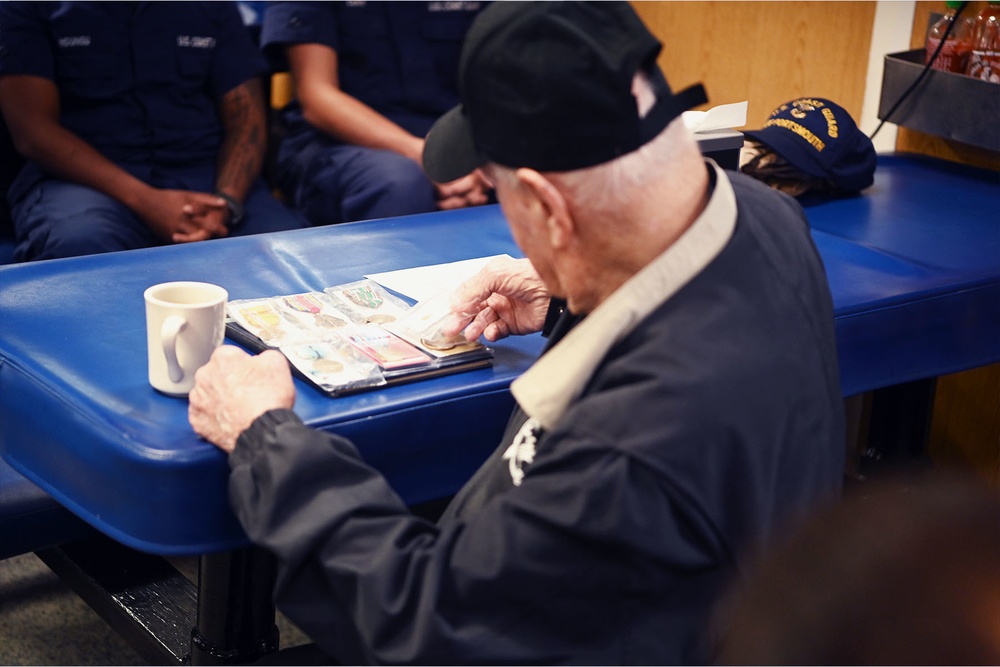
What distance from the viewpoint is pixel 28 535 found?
148cm

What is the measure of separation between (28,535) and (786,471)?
104cm

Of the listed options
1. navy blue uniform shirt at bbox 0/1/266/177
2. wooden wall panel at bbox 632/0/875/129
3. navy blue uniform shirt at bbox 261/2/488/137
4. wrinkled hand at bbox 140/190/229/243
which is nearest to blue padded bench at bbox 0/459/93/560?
wrinkled hand at bbox 140/190/229/243

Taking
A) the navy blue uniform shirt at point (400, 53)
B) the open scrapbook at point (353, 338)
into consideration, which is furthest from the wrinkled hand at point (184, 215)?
the open scrapbook at point (353, 338)

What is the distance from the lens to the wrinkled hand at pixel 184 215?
2508 millimetres

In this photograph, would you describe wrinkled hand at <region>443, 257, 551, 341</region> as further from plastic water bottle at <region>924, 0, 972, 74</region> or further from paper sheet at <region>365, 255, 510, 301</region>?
plastic water bottle at <region>924, 0, 972, 74</region>

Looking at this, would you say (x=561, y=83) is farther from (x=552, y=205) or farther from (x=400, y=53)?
(x=400, y=53)

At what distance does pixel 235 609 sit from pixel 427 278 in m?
0.50

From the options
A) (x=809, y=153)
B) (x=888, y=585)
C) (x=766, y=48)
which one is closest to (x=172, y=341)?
(x=888, y=585)

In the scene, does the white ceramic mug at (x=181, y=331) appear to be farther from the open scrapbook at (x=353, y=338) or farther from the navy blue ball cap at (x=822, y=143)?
the navy blue ball cap at (x=822, y=143)

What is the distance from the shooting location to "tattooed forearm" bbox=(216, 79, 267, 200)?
8.83ft

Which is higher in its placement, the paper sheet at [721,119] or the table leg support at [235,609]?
the paper sheet at [721,119]

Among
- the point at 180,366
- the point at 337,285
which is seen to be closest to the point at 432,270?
the point at 337,285

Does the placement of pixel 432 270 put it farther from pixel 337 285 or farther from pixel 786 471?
pixel 786 471

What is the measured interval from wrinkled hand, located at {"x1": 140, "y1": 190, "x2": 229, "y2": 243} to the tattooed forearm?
0.11 m
